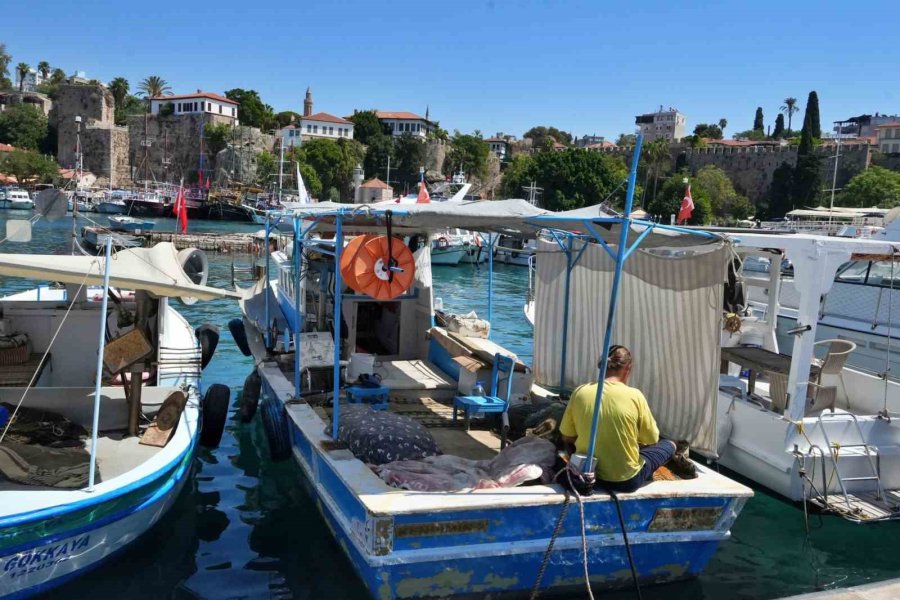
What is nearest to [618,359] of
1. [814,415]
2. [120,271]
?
[814,415]

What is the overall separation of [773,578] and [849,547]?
1.36 metres

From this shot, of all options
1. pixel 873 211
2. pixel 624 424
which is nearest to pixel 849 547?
pixel 624 424

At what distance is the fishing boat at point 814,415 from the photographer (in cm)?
802

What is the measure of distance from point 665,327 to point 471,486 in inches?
118

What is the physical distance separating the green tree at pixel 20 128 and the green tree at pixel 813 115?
106083 mm

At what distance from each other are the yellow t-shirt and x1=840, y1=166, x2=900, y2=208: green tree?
224 ft

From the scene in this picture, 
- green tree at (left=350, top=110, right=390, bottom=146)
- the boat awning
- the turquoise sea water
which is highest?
green tree at (left=350, top=110, right=390, bottom=146)

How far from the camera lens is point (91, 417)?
8.17 m

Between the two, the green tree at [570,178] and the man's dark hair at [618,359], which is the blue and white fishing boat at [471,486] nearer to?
the man's dark hair at [618,359]

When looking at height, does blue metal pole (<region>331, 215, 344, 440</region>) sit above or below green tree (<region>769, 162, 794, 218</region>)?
below

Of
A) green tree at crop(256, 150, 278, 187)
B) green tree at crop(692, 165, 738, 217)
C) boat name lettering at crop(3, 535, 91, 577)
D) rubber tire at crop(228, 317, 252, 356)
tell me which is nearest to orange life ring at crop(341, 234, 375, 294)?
boat name lettering at crop(3, 535, 91, 577)

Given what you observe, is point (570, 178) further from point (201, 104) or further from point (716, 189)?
point (201, 104)

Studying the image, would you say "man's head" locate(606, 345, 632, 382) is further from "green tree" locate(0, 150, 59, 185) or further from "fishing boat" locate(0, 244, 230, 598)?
"green tree" locate(0, 150, 59, 185)

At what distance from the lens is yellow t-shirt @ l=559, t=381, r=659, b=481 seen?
568cm
